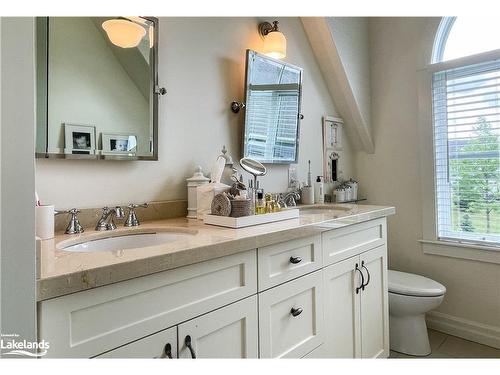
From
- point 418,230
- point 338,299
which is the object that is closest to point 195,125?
point 338,299

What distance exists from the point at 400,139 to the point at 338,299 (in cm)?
151

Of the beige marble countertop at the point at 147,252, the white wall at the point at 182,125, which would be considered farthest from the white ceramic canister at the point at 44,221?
the white wall at the point at 182,125

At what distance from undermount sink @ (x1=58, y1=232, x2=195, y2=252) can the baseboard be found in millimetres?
2019

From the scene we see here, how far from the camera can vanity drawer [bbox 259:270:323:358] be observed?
1047mm

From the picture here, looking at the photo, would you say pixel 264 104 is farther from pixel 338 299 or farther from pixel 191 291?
pixel 191 291

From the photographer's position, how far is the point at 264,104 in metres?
1.81

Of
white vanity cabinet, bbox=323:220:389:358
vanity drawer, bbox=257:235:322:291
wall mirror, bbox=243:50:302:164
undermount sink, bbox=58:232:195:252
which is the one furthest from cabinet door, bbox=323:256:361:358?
wall mirror, bbox=243:50:302:164

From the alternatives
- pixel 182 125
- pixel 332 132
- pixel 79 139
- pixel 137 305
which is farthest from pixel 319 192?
pixel 137 305

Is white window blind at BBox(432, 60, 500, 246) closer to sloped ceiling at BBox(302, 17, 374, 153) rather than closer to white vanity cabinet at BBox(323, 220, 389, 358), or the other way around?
sloped ceiling at BBox(302, 17, 374, 153)

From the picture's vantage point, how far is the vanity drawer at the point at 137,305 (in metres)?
0.63

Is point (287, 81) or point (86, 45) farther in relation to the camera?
point (287, 81)

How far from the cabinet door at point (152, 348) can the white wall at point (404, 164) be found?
2.07 m

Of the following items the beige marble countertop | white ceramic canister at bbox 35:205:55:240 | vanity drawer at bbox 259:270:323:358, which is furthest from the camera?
vanity drawer at bbox 259:270:323:358

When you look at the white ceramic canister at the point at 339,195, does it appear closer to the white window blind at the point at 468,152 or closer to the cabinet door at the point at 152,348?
the white window blind at the point at 468,152
